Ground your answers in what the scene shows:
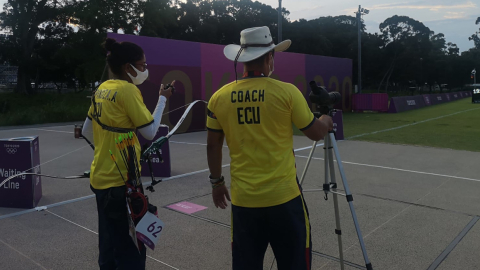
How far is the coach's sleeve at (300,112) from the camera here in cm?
231

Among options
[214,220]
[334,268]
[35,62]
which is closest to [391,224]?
[334,268]

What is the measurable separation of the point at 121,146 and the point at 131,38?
37.2ft

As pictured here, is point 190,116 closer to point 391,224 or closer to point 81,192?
point 81,192

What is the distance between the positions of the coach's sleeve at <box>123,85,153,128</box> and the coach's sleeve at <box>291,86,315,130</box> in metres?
1.03

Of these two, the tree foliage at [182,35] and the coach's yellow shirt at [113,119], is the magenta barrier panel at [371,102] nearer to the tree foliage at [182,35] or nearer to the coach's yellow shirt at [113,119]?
the tree foliage at [182,35]

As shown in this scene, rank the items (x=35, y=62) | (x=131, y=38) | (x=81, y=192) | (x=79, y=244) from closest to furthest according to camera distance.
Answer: (x=79, y=244)
(x=81, y=192)
(x=131, y=38)
(x=35, y=62)

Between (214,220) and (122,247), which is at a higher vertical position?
(122,247)

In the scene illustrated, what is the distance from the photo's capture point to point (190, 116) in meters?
15.8

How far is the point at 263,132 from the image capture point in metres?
2.30

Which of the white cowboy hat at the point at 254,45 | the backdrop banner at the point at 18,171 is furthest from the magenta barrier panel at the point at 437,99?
the white cowboy hat at the point at 254,45

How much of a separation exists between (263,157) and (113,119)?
3.61ft

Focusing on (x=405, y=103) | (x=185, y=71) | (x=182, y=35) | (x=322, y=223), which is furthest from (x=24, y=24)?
(x=322, y=223)

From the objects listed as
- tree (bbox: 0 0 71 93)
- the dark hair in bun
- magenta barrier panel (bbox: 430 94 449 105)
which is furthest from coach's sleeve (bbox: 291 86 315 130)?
tree (bbox: 0 0 71 93)

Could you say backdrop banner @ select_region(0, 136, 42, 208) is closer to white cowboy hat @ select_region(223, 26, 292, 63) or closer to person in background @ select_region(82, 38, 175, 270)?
person in background @ select_region(82, 38, 175, 270)
